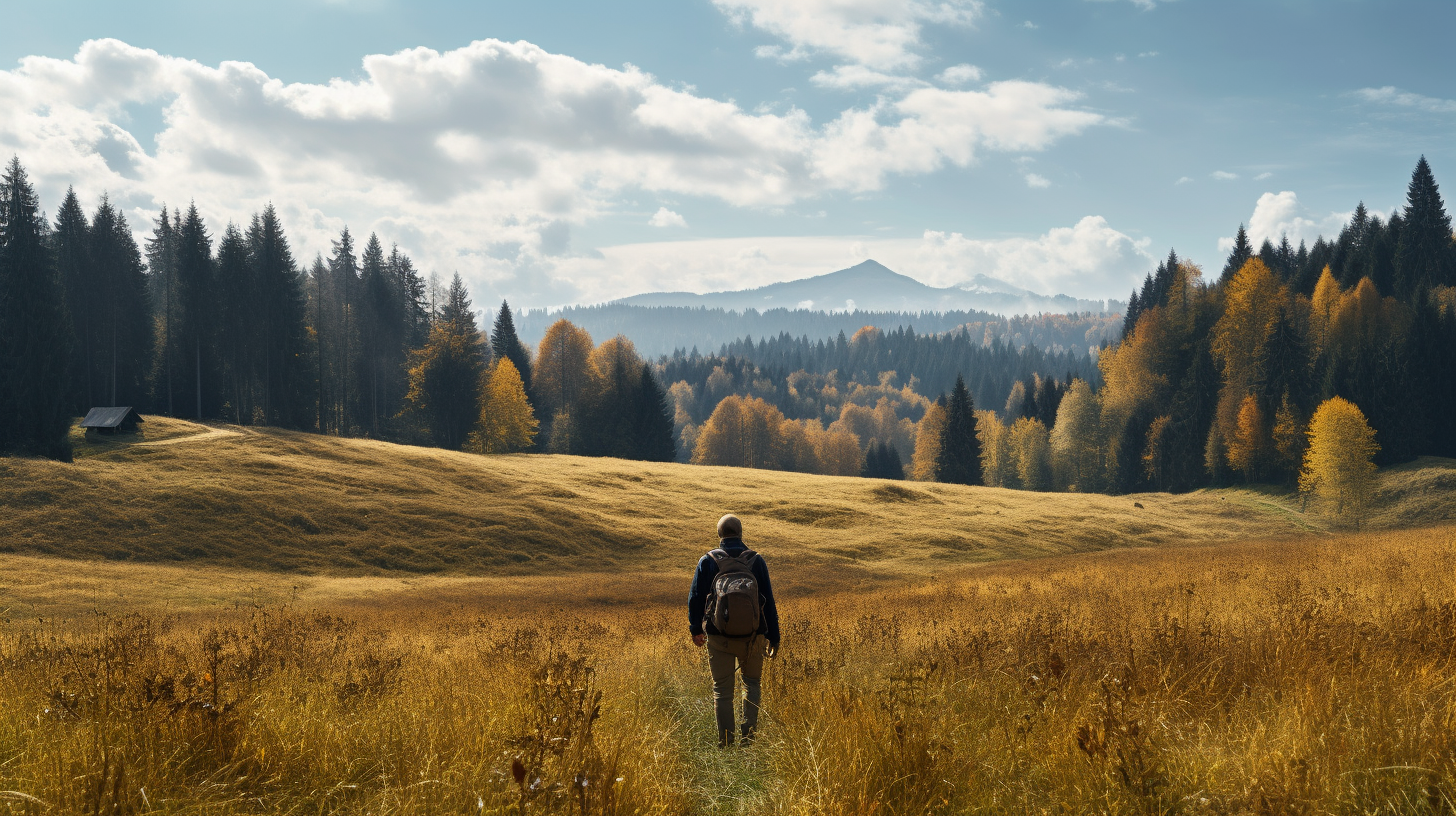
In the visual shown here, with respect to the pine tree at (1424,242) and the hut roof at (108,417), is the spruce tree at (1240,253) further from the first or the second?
the hut roof at (108,417)

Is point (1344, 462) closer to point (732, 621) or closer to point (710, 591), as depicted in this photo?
point (710, 591)

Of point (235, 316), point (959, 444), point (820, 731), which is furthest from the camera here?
point (959, 444)

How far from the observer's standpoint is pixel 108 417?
50.9 m

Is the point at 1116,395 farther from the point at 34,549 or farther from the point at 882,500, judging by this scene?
the point at 34,549

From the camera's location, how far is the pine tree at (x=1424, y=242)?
86812 millimetres

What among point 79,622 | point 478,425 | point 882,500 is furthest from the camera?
point 478,425

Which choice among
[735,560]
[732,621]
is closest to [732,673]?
[732,621]

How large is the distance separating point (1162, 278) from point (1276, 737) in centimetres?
14134

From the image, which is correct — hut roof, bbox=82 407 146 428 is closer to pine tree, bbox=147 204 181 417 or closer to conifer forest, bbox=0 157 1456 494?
conifer forest, bbox=0 157 1456 494

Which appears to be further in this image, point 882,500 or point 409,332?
point 409,332

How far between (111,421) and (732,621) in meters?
59.6

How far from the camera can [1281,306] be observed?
7875cm

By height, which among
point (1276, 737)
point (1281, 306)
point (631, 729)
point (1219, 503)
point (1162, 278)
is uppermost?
point (1162, 278)

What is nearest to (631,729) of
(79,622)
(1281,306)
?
(79,622)
